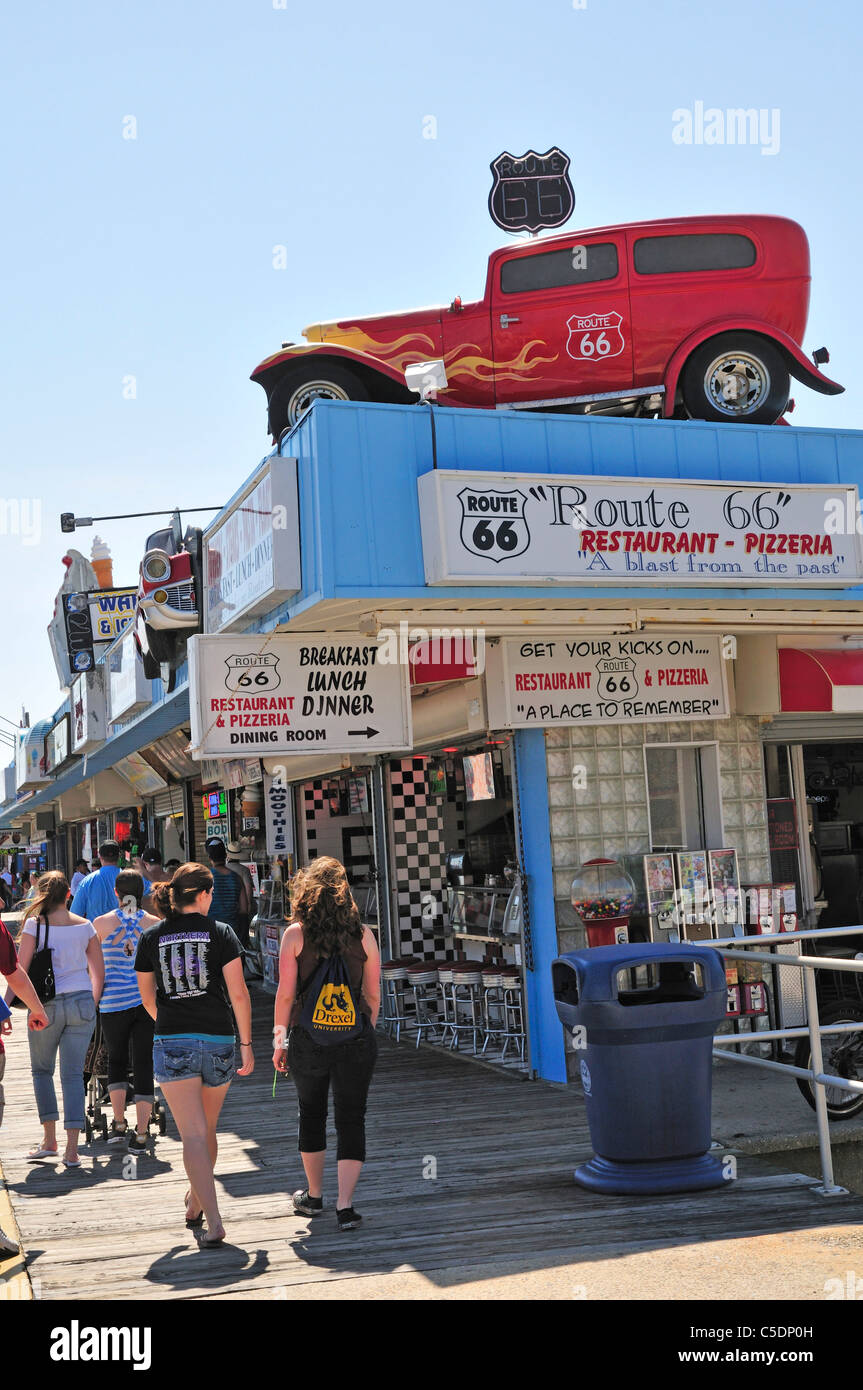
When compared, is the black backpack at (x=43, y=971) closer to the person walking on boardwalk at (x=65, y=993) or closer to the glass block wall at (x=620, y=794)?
the person walking on boardwalk at (x=65, y=993)

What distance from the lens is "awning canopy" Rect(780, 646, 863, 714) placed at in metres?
11.4

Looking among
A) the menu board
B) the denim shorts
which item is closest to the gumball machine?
the menu board

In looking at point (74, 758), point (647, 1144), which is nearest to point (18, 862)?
point (74, 758)

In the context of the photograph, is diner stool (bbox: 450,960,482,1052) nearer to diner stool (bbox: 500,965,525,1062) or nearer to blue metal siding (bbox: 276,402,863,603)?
diner stool (bbox: 500,965,525,1062)

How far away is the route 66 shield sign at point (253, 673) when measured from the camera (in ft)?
30.2

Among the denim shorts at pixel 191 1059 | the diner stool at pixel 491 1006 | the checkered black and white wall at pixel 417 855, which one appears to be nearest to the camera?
the denim shorts at pixel 191 1059

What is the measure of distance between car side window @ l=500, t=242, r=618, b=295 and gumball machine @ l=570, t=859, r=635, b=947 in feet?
15.3

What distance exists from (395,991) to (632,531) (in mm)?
6051

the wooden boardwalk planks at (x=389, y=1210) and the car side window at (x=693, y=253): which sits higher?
the car side window at (x=693, y=253)

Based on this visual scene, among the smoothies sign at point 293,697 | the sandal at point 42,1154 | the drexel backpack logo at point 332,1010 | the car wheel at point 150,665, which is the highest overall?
the car wheel at point 150,665

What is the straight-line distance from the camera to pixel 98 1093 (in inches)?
395

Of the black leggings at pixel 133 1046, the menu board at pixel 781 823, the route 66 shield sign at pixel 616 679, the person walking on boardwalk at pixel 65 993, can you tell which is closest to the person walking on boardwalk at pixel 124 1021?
the black leggings at pixel 133 1046

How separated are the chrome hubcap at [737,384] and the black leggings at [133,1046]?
6.51m

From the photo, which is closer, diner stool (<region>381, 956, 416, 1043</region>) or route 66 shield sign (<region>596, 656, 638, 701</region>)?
route 66 shield sign (<region>596, 656, 638, 701</region>)
